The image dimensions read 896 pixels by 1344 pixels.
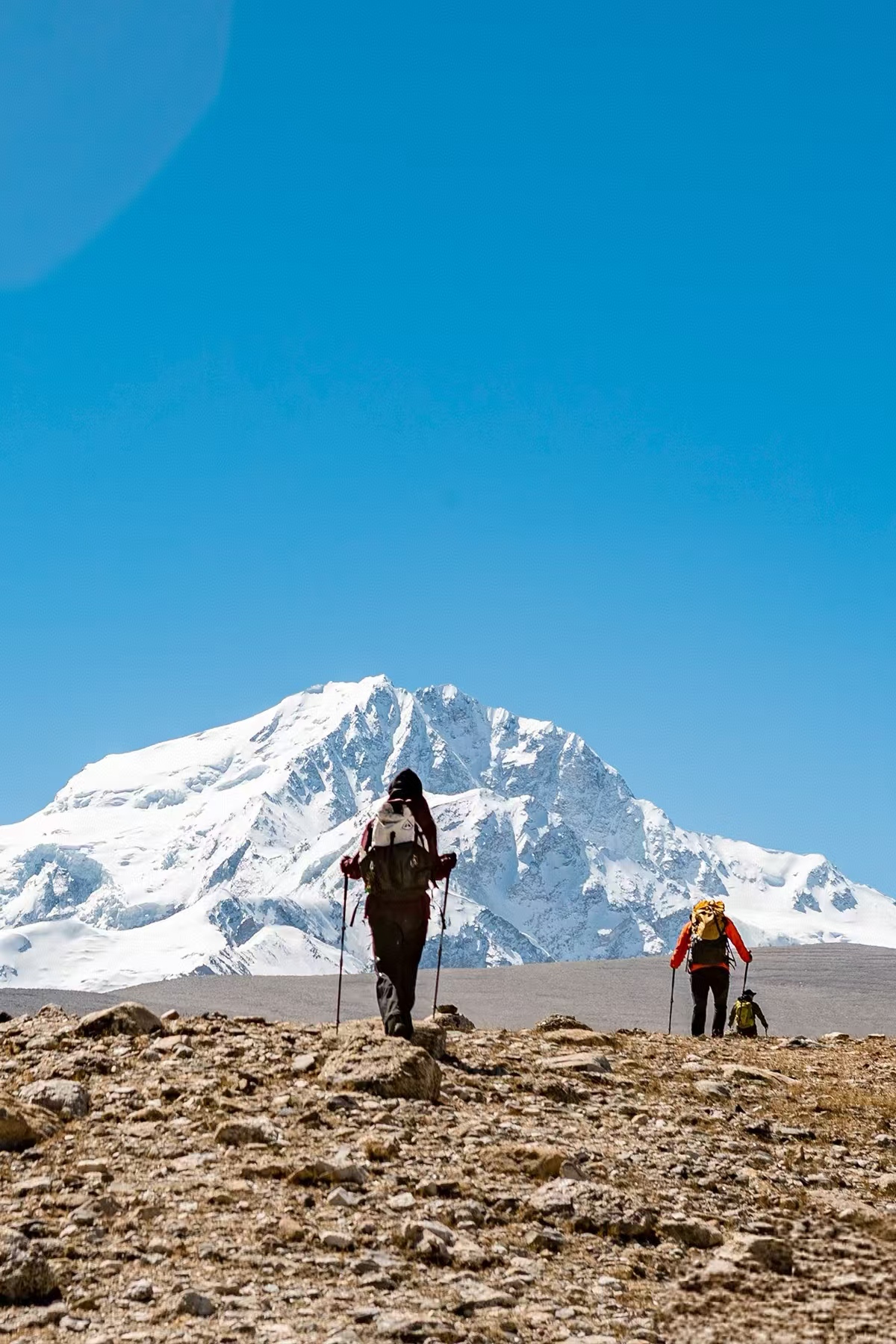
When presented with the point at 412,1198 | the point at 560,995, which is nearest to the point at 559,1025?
the point at 412,1198

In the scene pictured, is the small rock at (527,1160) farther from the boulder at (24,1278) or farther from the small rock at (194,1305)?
the boulder at (24,1278)

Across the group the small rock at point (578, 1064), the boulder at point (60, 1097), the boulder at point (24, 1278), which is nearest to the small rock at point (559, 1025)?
the small rock at point (578, 1064)

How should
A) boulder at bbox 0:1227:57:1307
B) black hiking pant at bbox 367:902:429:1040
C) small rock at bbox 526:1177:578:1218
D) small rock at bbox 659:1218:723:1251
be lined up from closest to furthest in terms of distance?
boulder at bbox 0:1227:57:1307, small rock at bbox 659:1218:723:1251, small rock at bbox 526:1177:578:1218, black hiking pant at bbox 367:902:429:1040

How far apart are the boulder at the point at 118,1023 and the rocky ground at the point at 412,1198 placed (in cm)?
2

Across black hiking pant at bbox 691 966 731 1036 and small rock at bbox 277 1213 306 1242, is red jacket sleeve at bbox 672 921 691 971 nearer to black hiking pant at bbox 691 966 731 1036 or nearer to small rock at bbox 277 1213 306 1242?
black hiking pant at bbox 691 966 731 1036

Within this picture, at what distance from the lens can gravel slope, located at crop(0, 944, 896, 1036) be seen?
20.9m

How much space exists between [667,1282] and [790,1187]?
1.79 metres

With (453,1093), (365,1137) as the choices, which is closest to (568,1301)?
(365,1137)

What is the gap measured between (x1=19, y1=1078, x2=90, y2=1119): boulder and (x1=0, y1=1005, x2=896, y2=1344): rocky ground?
2 centimetres

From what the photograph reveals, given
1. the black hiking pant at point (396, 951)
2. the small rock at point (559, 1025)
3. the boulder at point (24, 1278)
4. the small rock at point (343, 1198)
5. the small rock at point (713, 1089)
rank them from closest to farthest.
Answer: the boulder at point (24, 1278) < the small rock at point (343, 1198) < the small rock at point (713, 1089) < the black hiking pant at point (396, 951) < the small rock at point (559, 1025)

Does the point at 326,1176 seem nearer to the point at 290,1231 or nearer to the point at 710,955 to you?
the point at 290,1231

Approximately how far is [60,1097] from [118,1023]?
8.01ft

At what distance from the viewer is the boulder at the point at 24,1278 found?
209 inches

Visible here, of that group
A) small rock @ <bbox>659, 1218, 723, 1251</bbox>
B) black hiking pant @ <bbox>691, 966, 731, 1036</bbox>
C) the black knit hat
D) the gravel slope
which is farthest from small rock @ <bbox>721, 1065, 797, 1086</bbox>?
the gravel slope
